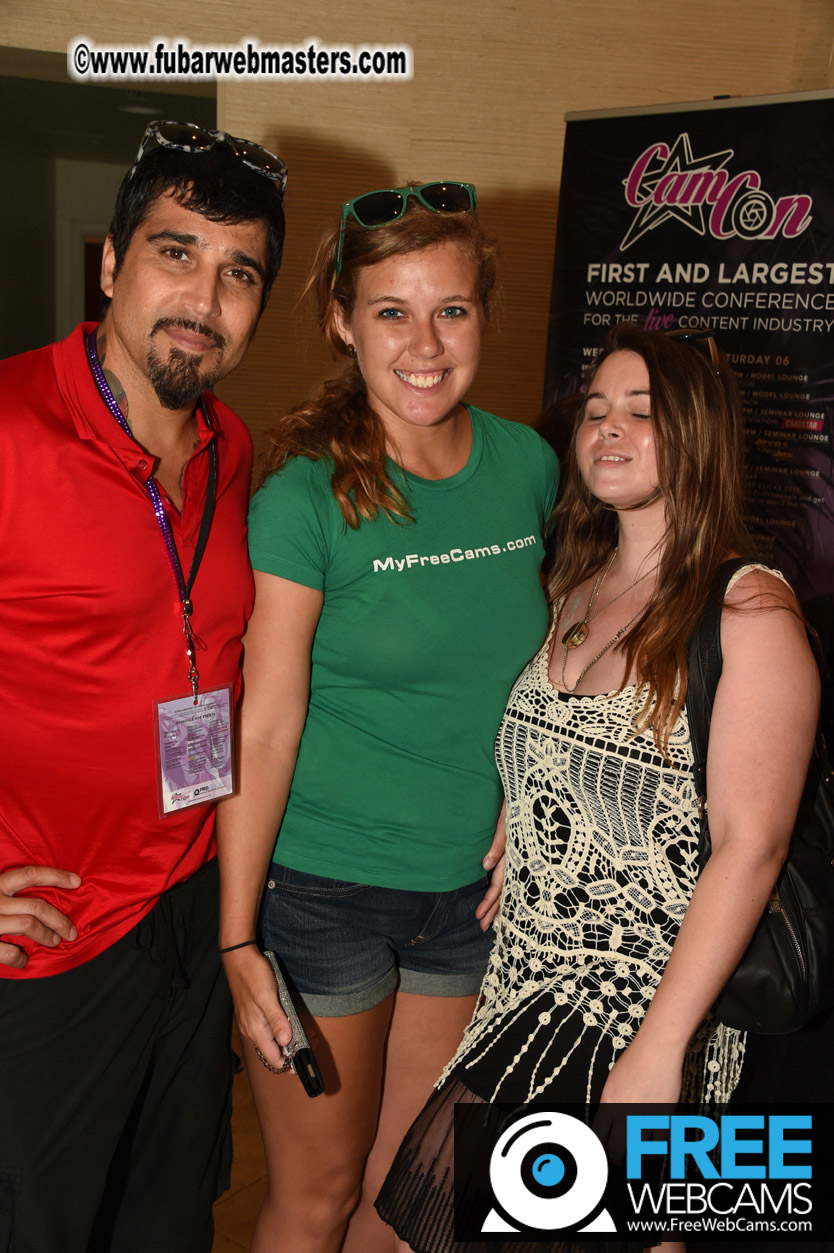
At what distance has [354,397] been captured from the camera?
5.84ft

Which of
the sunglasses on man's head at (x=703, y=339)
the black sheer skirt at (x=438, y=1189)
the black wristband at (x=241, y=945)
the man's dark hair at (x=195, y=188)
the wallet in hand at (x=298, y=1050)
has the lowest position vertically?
the black sheer skirt at (x=438, y=1189)

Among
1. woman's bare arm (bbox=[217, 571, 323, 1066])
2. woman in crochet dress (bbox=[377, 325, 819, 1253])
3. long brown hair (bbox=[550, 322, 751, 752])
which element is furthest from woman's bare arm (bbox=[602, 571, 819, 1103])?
woman's bare arm (bbox=[217, 571, 323, 1066])

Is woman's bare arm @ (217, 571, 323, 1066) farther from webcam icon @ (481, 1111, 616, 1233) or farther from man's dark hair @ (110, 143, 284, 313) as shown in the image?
man's dark hair @ (110, 143, 284, 313)

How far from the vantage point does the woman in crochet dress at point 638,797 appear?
137 centimetres

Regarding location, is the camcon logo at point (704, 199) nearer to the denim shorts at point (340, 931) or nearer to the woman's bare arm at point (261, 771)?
the woman's bare arm at point (261, 771)

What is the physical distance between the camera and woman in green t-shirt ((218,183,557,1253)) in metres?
1.56

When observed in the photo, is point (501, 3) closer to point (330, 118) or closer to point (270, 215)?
point (330, 118)

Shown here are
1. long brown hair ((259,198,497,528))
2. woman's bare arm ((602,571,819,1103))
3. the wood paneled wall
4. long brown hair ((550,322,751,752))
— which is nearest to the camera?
woman's bare arm ((602,571,819,1103))

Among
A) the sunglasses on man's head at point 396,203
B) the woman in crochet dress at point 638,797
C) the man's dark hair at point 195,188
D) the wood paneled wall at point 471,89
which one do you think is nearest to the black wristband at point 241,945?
the woman in crochet dress at point 638,797

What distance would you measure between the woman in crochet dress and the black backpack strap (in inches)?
0.7

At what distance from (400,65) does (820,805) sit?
3001 millimetres

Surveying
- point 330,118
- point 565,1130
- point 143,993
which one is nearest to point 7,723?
point 143,993

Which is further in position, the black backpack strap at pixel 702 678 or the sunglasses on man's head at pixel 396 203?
the sunglasses on man's head at pixel 396 203

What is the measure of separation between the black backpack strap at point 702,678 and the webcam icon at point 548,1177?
0.48 meters
